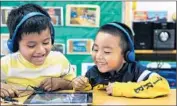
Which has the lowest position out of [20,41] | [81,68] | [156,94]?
[81,68]

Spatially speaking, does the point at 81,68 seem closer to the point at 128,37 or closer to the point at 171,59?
the point at 171,59

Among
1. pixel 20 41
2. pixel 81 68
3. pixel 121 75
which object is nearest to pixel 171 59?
pixel 81 68

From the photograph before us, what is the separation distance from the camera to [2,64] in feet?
3.17

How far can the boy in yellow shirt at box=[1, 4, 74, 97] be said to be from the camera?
2.86 feet

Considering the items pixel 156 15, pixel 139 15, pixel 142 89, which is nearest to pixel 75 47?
pixel 139 15

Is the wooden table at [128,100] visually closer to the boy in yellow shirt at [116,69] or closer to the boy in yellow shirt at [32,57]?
the boy in yellow shirt at [116,69]

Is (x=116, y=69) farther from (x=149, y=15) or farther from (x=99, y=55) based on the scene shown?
(x=149, y=15)

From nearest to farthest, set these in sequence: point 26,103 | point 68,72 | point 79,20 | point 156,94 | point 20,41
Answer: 1. point 26,103
2. point 156,94
3. point 20,41
4. point 68,72
5. point 79,20

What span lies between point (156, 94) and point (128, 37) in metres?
0.22

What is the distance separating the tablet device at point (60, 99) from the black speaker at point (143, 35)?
223 centimetres

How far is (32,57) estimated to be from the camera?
918 millimetres

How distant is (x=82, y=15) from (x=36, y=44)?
1.80 meters

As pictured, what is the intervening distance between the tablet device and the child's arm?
8 centimetres

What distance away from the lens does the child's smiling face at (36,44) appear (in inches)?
34.1
